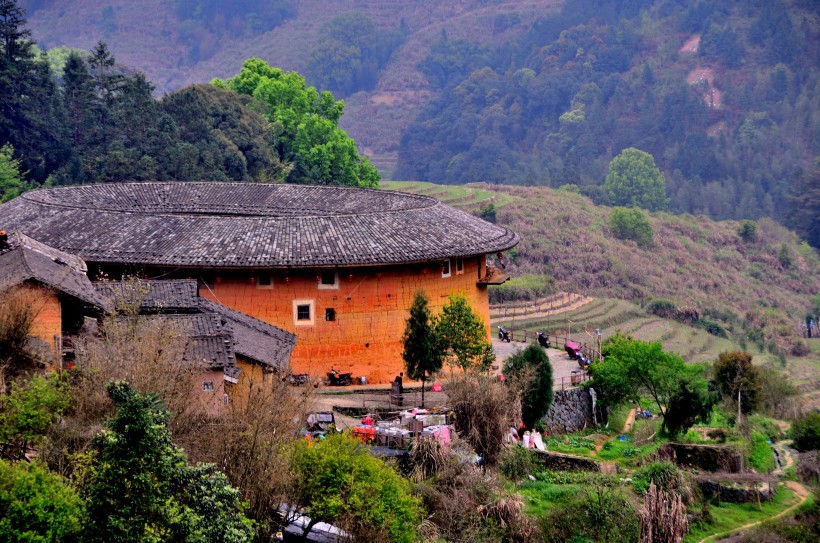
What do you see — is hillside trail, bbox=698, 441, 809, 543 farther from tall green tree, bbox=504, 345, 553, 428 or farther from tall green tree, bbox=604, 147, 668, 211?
tall green tree, bbox=604, 147, 668, 211

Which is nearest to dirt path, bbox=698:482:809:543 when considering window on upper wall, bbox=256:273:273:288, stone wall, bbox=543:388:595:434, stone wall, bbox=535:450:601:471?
stone wall, bbox=535:450:601:471

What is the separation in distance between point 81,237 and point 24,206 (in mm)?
4188

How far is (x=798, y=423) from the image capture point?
Answer: 3516 cm

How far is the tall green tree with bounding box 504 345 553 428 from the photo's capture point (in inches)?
1116

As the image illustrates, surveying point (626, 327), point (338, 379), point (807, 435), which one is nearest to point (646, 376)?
point (807, 435)

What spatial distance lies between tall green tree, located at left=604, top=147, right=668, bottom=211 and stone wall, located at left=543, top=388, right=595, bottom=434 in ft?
256

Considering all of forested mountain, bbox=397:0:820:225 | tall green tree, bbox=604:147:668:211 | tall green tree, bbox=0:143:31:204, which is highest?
forested mountain, bbox=397:0:820:225

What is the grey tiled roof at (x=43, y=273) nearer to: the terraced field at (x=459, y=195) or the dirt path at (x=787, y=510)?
the dirt path at (x=787, y=510)

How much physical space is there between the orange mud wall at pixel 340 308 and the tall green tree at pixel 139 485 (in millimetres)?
14528

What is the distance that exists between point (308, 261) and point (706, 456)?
10.7 metres

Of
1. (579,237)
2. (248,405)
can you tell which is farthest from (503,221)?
(248,405)

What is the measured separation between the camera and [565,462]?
27547 millimetres

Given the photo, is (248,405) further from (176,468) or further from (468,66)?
(468,66)

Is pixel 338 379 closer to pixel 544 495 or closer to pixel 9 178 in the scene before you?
pixel 544 495
